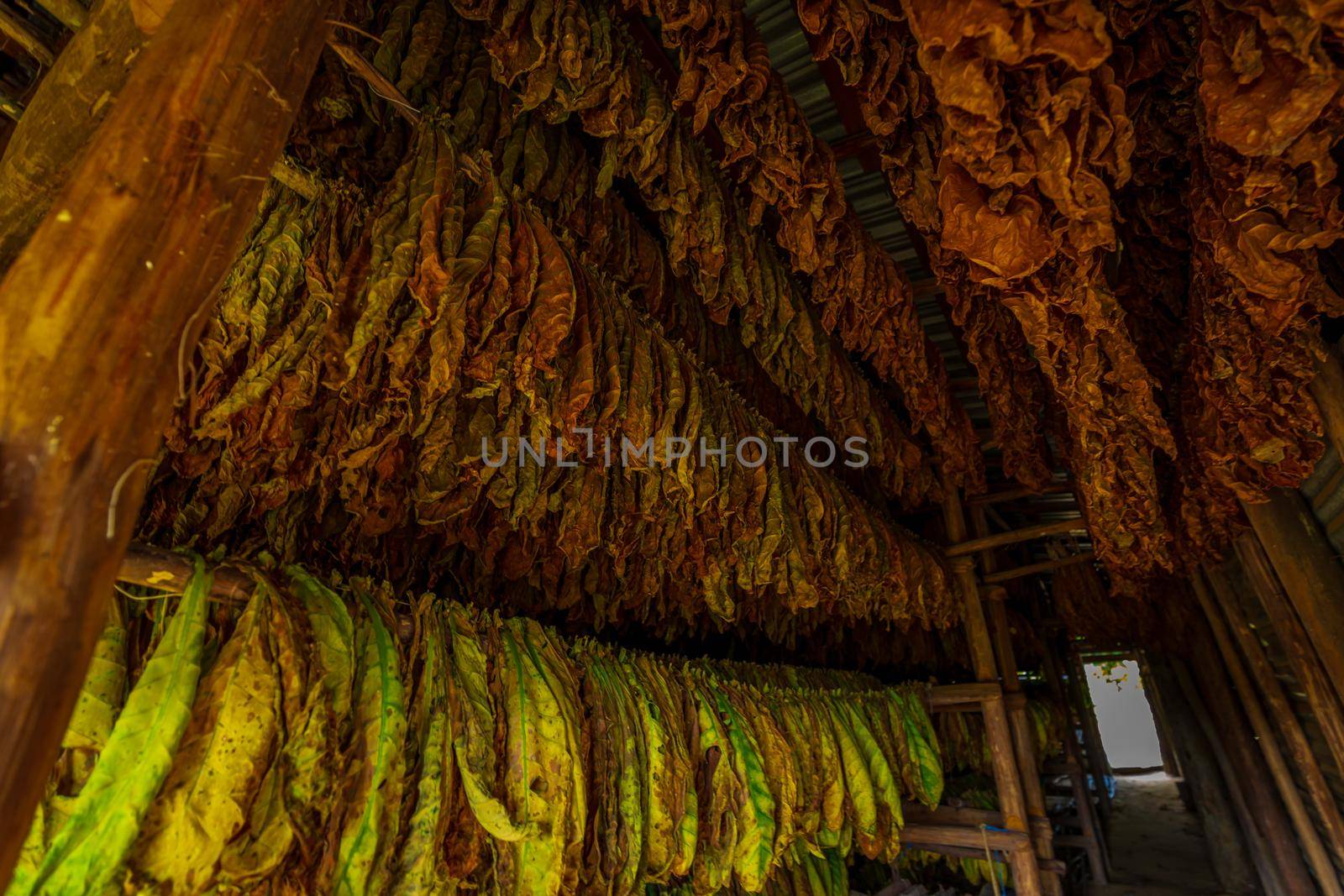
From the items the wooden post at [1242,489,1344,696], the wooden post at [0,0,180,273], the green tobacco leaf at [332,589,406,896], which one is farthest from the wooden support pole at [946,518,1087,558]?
the wooden post at [0,0,180,273]

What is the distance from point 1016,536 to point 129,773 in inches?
229

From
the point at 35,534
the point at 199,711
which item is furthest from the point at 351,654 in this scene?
the point at 35,534

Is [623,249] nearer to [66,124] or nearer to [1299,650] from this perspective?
[66,124]

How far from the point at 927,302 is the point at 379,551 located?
3.79 meters

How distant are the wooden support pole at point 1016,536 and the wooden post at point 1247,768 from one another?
4449 millimetres

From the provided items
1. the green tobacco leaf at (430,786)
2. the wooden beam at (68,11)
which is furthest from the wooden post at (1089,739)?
the wooden beam at (68,11)

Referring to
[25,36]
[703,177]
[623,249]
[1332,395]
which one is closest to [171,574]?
[25,36]

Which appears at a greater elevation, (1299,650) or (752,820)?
(1299,650)

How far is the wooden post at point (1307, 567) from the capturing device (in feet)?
9.71

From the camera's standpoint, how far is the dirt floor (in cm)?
914

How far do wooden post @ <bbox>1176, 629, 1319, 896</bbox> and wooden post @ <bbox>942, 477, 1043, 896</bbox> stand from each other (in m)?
3.54

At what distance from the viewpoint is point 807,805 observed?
3.85 m

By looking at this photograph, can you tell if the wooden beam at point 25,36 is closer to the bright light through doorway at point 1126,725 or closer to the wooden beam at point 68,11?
the wooden beam at point 68,11

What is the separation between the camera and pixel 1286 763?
218 inches
